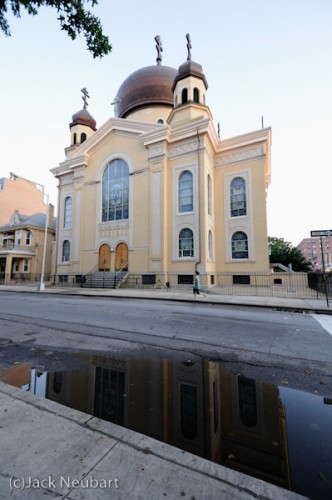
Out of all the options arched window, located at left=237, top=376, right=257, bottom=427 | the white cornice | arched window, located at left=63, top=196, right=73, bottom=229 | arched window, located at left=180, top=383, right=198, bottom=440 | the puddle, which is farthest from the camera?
arched window, located at left=63, top=196, right=73, bottom=229

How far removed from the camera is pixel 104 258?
82.0 feet

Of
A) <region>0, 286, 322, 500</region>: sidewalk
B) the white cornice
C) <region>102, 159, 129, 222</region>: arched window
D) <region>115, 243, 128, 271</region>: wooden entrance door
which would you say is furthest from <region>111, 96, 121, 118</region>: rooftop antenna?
<region>0, 286, 322, 500</region>: sidewalk

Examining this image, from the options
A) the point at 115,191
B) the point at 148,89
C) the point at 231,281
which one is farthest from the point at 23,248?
the point at 231,281

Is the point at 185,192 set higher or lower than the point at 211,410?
higher

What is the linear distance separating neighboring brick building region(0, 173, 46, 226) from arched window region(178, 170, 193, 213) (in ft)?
95.2

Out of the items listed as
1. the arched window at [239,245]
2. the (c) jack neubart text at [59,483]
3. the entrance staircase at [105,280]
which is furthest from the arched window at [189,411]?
the arched window at [239,245]

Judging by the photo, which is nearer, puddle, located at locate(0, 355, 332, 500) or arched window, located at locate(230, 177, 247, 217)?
puddle, located at locate(0, 355, 332, 500)

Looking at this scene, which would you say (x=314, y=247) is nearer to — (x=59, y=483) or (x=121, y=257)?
(x=121, y=257)

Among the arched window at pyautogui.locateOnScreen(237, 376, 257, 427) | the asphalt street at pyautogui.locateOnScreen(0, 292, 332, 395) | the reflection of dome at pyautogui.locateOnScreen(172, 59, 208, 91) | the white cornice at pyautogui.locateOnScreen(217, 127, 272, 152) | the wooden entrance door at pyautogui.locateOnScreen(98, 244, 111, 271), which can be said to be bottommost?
the arched window at pyautogui.locateOnScreen(237, 376, 257, 427)

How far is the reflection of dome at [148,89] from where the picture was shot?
30.8 meters

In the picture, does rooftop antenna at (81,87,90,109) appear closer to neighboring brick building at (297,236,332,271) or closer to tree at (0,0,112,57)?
tree at (0,0,112,57)

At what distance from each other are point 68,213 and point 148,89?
18464 millimetres

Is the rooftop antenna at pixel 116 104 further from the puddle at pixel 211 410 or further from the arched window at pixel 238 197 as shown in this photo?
the puddle at pixel 211 410

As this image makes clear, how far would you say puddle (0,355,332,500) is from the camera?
222 cm
